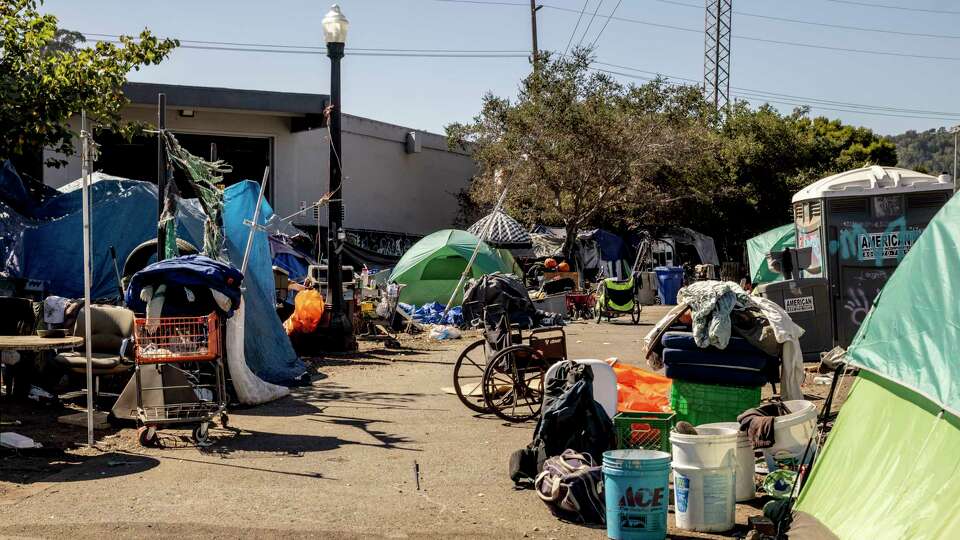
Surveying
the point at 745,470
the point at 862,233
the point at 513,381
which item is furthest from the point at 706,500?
the point at 862,233

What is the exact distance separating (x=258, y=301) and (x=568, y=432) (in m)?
7.19

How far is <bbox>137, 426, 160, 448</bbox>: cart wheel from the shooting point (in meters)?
9.15

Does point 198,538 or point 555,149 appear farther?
point 555,149

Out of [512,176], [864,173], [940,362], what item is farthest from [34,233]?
[512,176]

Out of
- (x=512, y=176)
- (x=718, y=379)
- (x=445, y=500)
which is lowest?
(x=445, y=500)

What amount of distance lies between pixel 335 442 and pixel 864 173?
884 cm

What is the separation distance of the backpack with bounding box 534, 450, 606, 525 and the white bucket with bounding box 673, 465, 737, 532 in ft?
1.88

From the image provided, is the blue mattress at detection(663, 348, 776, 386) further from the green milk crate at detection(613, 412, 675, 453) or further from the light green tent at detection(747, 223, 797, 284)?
the light green tent at detection(747, 223, 797, 284)

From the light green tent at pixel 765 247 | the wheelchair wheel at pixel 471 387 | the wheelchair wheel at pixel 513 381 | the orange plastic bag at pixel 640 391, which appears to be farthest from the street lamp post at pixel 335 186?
the light green tent at pixel 765 247

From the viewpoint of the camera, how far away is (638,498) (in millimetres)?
6121

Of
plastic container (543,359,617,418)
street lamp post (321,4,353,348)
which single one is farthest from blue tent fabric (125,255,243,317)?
street lamp post (321,4,353,348)

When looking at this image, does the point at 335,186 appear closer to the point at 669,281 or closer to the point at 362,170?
the point at 669,281

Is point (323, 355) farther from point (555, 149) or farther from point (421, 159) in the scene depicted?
point (421, 159)

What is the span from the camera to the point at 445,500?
7.19m
